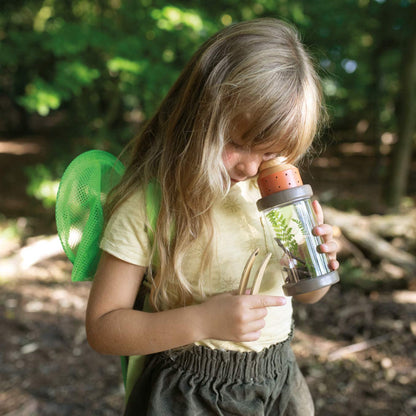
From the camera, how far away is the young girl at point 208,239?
3.73 ft

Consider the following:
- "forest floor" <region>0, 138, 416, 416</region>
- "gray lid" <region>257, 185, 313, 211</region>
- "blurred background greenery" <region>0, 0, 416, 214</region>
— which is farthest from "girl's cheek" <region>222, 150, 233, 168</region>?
"forest floor" <region>0, 138, 416, 416</region>

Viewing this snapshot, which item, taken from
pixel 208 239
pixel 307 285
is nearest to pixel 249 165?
pixel 208 239

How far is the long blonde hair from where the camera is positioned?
1138 millimetres

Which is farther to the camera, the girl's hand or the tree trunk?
the tree trunk

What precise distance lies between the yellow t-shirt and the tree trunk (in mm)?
6418

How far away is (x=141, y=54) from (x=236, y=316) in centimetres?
409

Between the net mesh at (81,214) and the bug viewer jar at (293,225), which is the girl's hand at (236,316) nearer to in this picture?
the bug viewer jar at (293,225)

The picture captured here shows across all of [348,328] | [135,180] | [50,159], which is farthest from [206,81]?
[50,159]

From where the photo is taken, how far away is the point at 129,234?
118 cm

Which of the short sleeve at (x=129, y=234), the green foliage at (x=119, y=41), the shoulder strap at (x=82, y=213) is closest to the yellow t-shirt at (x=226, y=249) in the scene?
the short sleeve at (x=129, y=234)

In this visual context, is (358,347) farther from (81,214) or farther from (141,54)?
(141,54)

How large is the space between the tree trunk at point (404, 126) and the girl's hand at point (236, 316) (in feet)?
21.9

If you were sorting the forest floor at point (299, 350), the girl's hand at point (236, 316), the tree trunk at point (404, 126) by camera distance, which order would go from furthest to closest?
the tree trunk at point (404, 126)
the forest floor at point (299, 350)
the girl's hand at point (236, 316)

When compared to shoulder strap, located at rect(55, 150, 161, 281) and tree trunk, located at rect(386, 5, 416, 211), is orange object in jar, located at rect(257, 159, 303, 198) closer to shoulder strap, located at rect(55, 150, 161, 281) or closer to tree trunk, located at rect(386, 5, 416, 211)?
shoulder strap, located at rect(55, 150, 161, 281)
